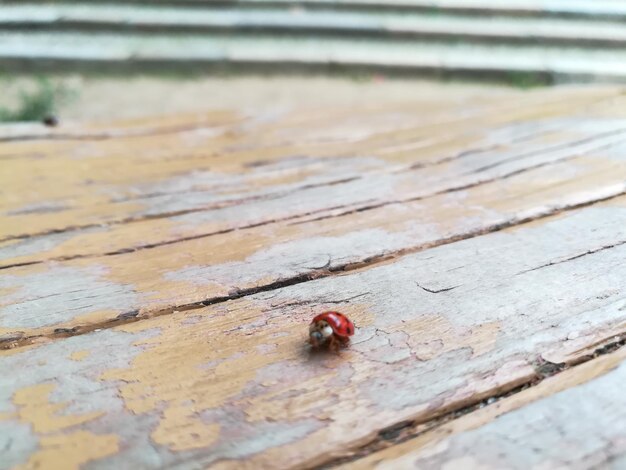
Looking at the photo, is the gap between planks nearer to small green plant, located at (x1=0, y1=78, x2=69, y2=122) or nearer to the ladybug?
the ladybug

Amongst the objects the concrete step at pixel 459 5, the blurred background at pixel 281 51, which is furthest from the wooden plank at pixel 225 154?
the concrete step at pixel 459 5

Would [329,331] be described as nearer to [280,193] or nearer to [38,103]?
[280,193]

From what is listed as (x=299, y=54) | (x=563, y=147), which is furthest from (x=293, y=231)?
(x=299, y=54)

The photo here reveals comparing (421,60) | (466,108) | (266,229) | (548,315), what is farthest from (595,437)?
(421,60)

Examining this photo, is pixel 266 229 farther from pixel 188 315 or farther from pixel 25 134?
pixel 25 134

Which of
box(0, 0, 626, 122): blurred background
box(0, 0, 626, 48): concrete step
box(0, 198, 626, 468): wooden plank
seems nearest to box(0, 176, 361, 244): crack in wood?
box(0, 198, 626, 468): wooden plank

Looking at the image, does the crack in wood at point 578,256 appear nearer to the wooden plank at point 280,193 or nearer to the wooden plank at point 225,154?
the wooden plank at point 280,193

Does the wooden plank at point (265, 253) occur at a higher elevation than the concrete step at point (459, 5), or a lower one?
lower
